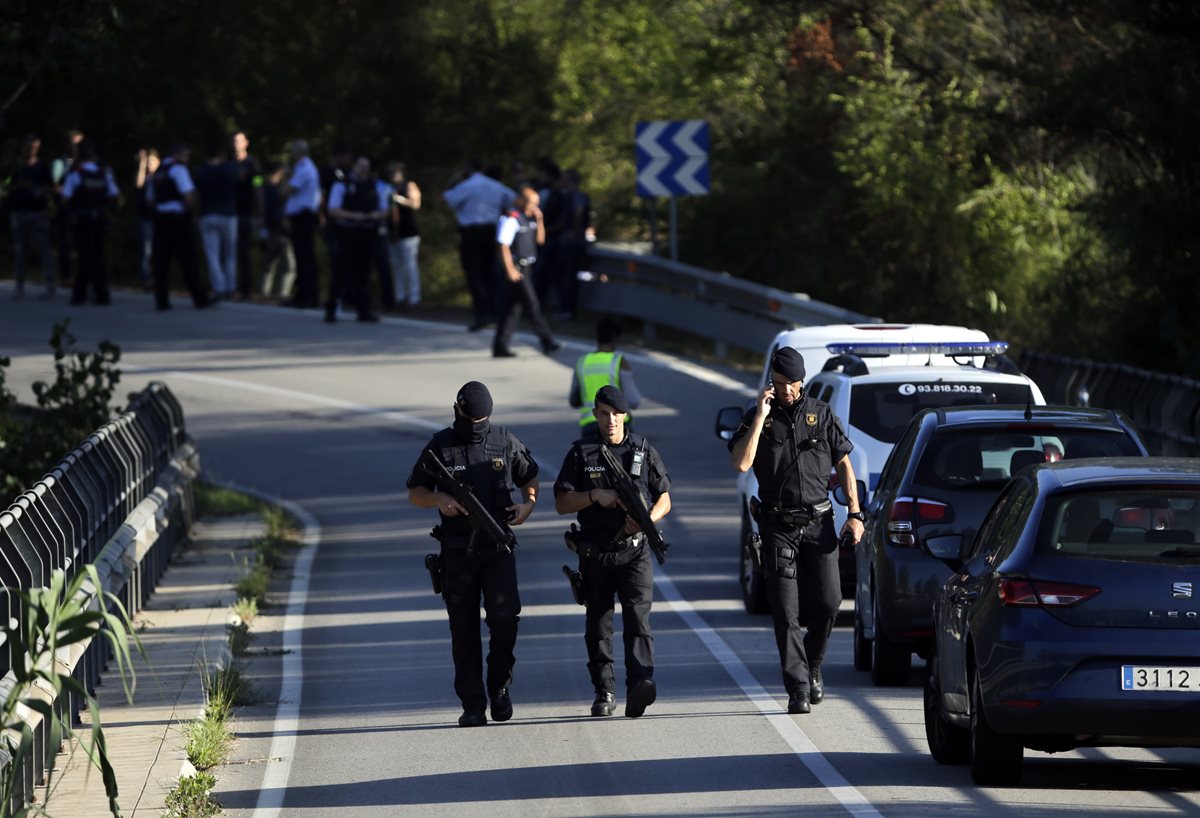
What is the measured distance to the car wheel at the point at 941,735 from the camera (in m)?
10.2

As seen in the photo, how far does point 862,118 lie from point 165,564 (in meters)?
14.3

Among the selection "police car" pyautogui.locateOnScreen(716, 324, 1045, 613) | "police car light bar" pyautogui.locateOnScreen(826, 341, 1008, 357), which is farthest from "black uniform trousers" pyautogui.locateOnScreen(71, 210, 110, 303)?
"police car light bar" pyautogui.locateOnScreen(826, 341, 1008, 357)

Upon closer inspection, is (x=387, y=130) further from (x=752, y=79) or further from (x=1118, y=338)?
(x=1118, y=338)

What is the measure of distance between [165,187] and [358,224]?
8.79 feet

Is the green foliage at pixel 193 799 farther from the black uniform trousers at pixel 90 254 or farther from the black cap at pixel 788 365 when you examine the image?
the black uniform trousers at pixel 90 254

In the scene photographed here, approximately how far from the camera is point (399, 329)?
1219 inches

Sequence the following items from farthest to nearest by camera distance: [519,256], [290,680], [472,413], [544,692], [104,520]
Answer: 1. [519,256]
2. [104,520]
3. [290,680]
4. [544,692]
5. [472,413]

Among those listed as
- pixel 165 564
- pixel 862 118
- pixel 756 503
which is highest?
pixel 862 118

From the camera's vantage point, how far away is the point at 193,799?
9641 mm

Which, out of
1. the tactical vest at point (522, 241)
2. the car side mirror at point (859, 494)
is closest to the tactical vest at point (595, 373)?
the car side mirror at point (859, 494)

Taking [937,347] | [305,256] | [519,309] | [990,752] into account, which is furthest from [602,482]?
[305,256]

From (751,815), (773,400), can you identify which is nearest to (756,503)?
(773,400)

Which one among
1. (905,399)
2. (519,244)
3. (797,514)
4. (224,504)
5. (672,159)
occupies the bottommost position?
(224,504)

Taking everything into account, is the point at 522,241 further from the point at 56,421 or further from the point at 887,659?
the point at 887,659
